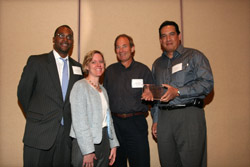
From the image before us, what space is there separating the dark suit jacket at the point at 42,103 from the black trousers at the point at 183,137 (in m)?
1.14

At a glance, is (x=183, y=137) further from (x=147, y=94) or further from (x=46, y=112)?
(x=46, y=112)

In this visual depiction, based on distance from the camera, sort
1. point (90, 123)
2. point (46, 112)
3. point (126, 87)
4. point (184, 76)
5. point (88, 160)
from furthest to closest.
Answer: point (126, 87) → point (184, 76) → point (46, 112) → point (90, 123) → point (88, 160)

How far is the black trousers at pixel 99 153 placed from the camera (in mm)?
1746

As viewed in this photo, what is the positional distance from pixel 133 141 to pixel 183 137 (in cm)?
62

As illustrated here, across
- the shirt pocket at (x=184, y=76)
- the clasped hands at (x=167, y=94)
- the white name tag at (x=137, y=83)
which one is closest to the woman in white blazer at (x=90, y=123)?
the clasped hands at (x=167, y=94)

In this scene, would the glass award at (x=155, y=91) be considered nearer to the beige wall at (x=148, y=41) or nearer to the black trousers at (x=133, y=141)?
the black trousers at (x=133, y=141)

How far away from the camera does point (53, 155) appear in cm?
200

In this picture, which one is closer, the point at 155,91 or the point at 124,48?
the point at 155,91

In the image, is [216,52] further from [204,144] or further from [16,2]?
[16,2]

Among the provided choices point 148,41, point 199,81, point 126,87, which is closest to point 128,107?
point 126,87

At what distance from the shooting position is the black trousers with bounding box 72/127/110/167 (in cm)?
175

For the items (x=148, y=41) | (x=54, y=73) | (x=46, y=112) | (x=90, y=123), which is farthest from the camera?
(x=148, y=41)

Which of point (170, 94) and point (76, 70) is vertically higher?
point (76, 70)

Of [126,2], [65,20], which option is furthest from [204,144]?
[65,20]
